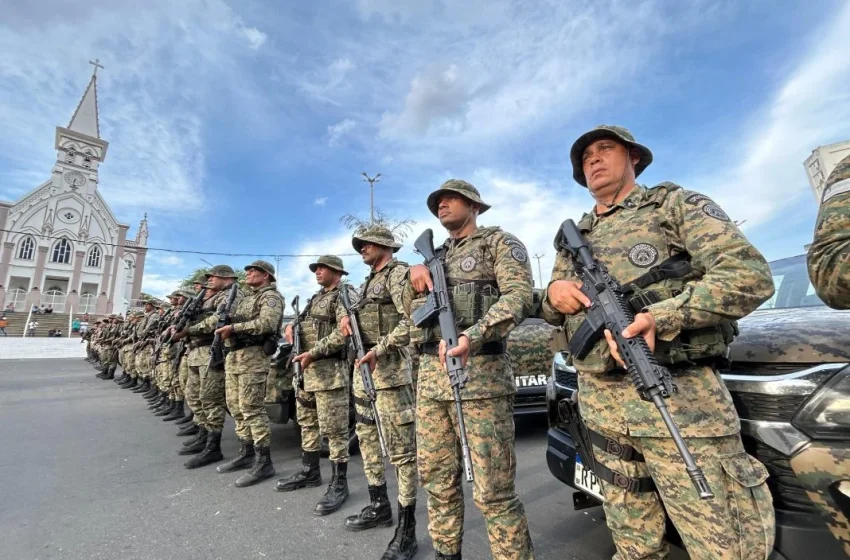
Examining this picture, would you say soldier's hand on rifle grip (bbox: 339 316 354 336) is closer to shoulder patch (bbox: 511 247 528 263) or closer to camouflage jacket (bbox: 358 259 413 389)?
camouflage jacket (bbox: 358 259 413 389)

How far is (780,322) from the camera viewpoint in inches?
74.6

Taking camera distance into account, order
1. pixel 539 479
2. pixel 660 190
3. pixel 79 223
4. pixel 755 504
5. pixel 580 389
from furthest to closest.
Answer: pixel 79 223 → pixel 539 479 → pixel 580 389 → pixel 660 190 → pixel 755 504

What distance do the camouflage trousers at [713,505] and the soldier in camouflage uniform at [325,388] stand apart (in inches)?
97.1

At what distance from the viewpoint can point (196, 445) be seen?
16.2 ft

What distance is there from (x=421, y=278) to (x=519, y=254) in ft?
1.84

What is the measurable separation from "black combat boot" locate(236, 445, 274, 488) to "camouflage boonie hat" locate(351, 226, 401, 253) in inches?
87.2

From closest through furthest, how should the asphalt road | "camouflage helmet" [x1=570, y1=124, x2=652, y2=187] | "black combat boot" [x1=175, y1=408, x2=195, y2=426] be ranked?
"camouflage helmet" [x1=570, y1=124, x2=652, y2=187]
the asphalt road
"black combat boot" [x1=175, y1=408, x2=195, y2=426]

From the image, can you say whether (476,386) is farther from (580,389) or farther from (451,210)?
(451,210)

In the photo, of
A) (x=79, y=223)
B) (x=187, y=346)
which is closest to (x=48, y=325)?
(x=79, y=223)

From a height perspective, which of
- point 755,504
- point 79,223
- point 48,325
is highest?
point 79,223

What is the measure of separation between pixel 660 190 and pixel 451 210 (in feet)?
3.75

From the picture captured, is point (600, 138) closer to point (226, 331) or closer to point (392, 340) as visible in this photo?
point (392, 340)

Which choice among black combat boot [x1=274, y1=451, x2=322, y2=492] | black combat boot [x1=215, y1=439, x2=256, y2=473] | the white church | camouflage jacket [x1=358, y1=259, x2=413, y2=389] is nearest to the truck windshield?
camouflage jacket [x1=358, y1=259, x2=413, y2=389]

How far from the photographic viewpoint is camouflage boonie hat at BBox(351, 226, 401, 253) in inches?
136
